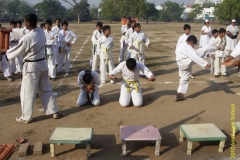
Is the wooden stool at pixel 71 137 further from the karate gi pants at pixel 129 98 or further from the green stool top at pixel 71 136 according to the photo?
the karate gi pants at pixel 129 98

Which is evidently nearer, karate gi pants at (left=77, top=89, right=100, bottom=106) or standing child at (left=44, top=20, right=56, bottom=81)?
karate gi pants at (left=77, top=89, right=100, bottom=106)

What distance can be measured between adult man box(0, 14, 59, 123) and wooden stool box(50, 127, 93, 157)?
1.41m

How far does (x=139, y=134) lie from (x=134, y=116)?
171 cm

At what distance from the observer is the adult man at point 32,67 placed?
5.51 m

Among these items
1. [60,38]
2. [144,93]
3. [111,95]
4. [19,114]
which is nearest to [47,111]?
[19,114]

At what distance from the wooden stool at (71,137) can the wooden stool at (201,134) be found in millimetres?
1631

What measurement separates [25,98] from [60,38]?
4.68m

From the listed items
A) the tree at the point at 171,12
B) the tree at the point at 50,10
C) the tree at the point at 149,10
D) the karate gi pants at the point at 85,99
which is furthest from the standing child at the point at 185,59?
the tree at the point at 171,12

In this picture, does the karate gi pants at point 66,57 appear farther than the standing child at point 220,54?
Yes

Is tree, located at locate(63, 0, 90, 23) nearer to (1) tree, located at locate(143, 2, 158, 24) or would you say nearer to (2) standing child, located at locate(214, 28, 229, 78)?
(1) tree, located at locate(143, 2, 158, 24)

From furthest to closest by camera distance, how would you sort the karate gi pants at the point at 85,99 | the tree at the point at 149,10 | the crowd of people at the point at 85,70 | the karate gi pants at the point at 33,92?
1. the tree at the point at 149,10
2. the karate gi pants at the point at 85,99
3. the karate gi pants at the point at 33,92
4. the crowd of people at the point at 85,70

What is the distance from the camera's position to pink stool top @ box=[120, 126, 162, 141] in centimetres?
453

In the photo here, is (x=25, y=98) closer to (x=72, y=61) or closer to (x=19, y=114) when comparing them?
(x=19, y=114)

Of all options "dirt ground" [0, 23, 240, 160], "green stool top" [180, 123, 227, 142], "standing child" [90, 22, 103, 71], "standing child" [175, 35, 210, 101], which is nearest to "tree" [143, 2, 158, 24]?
"standing child" [90, 22, 103, 71]
